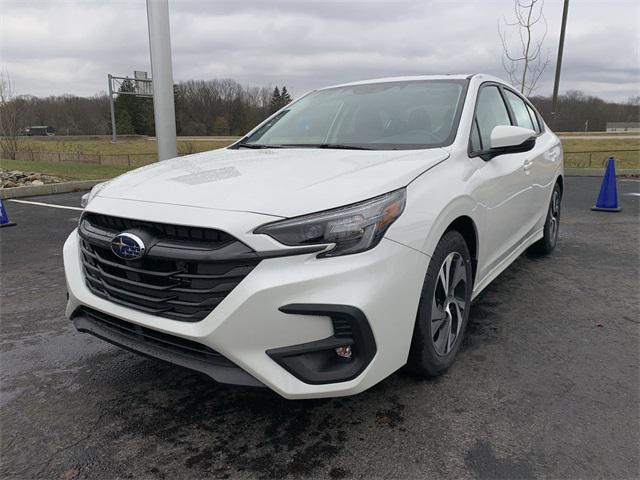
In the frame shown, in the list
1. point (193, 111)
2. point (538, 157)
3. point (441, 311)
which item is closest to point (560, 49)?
point (538, 157)

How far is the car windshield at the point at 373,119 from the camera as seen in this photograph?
10.2ft

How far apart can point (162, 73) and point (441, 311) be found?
6.13 metres

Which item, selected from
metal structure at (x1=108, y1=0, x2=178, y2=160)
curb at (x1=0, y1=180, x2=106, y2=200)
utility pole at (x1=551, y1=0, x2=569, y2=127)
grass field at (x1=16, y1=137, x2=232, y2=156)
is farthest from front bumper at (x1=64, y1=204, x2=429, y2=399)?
grass field at (x1=16, y1=137, x2=232, y2=156)

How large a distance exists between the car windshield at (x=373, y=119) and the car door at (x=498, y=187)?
229 millimetres

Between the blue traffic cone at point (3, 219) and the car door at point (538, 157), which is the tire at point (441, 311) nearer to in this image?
the car door at point (538, 157)

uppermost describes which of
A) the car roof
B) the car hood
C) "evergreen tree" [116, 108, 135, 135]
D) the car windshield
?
"evergreen tree" [116, 108, 135, 135]

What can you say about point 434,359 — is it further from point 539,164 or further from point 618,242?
point 618,242

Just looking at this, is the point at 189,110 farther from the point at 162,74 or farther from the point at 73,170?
the point at 162,74

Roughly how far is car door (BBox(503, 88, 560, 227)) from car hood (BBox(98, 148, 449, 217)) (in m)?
1.81

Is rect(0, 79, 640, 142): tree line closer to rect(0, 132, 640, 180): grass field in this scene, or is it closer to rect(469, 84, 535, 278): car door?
rect(0, 132, 640, 180): grass field

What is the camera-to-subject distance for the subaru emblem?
7.05ft

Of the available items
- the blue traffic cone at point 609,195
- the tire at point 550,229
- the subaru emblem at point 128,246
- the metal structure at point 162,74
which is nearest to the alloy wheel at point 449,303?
the subaru emblem at point 128,246

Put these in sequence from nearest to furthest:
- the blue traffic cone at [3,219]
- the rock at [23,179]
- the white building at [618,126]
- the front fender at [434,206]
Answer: the front fender at [434,206] → the blue traffic cone at [3,219] → the rock at [23,179] → the white building at [618,126]

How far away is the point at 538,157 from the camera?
14.3 feet
